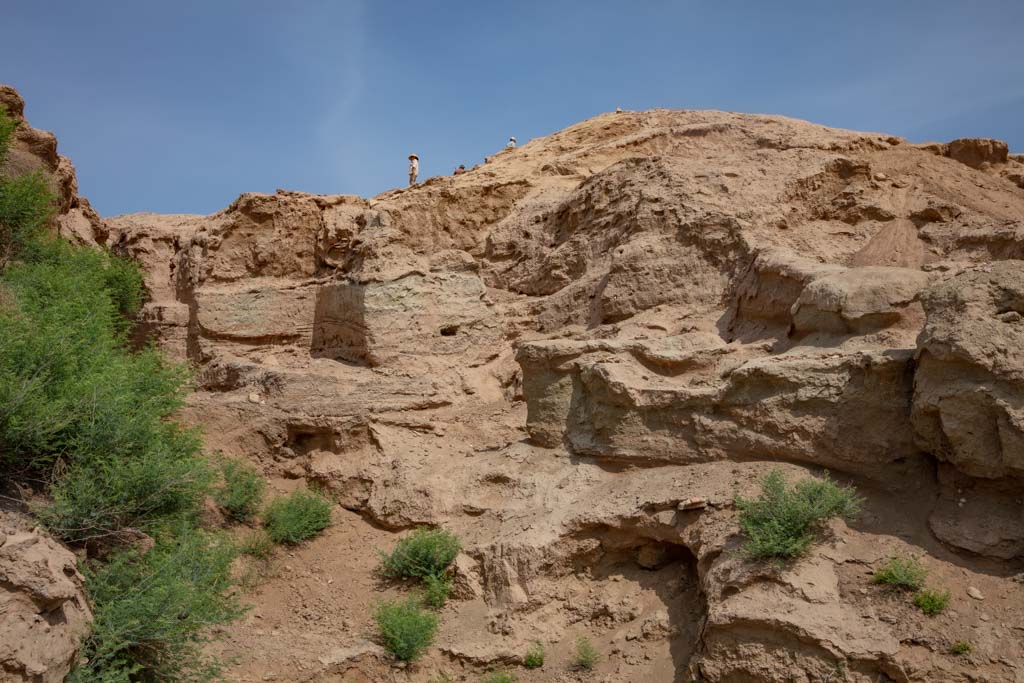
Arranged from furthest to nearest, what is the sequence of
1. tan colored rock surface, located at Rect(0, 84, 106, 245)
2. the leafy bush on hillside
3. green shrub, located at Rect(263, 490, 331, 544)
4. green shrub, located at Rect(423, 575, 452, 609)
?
tan colored rock surface, located at Rect(0, 84, 106, 245) < the leafy bush on hillside < green shrub, located at Rect(263, 490, 331, 544) < green shrub, located at Rect(423, 575, 452, 609)

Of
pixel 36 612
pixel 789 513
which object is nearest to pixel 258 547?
pixel 36 612

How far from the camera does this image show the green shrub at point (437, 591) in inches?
311

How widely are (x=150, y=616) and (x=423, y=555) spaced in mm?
2803

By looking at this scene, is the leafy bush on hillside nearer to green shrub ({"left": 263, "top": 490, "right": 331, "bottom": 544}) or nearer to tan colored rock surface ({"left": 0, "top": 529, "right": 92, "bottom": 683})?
green shrub ({"left": 263, "top": 490, "right": 331, "bottom": 544})

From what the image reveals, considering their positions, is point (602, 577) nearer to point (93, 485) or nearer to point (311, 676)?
point (311, 676)

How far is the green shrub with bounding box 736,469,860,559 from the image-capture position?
20.2 feet

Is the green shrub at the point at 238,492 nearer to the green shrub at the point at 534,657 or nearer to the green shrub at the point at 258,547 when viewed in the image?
the green shrub at the point at 258,547

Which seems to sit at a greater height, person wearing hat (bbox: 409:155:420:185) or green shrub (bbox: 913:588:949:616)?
person wearing hat (bbox: 409:155:420:185)

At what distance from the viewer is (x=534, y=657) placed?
7.03m

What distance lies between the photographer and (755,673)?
19.1 feet

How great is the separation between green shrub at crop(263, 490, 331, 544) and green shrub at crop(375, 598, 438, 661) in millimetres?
1789

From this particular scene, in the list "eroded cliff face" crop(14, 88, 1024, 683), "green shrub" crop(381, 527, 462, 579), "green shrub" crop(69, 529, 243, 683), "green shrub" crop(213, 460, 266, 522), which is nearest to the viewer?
"green shrub" crop(69, 529, 243, 683)

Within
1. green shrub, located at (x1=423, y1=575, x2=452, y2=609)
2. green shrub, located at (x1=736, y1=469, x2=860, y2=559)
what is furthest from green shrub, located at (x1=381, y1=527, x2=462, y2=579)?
green shrub, located at (x1=736, y1=469, x2=860, y2=559)

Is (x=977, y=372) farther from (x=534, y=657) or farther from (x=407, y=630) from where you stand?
(x=407, y=630)
